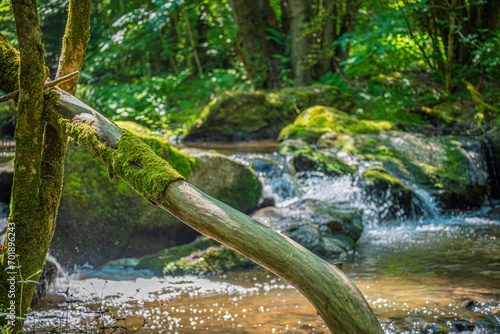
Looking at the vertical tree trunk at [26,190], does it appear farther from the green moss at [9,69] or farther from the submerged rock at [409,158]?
the submerged rock at [409,158]

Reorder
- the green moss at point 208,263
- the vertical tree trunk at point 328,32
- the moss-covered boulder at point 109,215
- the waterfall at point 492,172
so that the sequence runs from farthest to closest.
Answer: the vertical tree trunk at point 328,32 → the waterfall at point 492,172 → the moss-covered boulder at point 109,215 → the green moss at point 208,263

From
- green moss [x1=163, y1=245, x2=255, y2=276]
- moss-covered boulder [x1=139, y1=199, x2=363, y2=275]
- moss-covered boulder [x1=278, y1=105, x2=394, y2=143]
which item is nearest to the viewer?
green moss [x1=163, y1=245, x2=255, y2=276]

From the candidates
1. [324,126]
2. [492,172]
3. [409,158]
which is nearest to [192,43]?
[324,126]

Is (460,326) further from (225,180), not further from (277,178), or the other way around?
(277,178)

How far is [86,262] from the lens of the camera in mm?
5574

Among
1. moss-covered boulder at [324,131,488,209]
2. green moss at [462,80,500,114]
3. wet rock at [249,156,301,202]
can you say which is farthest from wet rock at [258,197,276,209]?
A: green moss at [462,80,500,114]

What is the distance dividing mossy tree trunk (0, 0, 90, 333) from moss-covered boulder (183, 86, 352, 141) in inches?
337

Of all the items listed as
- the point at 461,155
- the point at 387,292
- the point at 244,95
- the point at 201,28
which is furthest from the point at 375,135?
the point at 201,28

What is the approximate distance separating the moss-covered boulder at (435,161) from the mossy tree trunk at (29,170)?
660cm

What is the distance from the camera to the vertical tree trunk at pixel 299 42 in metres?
12.1

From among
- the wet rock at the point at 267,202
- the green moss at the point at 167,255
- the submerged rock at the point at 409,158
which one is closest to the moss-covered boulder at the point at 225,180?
the wet rock at the point at 267,202

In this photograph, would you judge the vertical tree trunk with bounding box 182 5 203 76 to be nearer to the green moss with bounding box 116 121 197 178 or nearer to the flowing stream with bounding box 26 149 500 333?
the green moss with bounding box 116 121 197 178

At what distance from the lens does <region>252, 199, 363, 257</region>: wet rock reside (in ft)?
18.4

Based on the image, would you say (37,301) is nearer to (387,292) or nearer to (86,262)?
(86,262)
